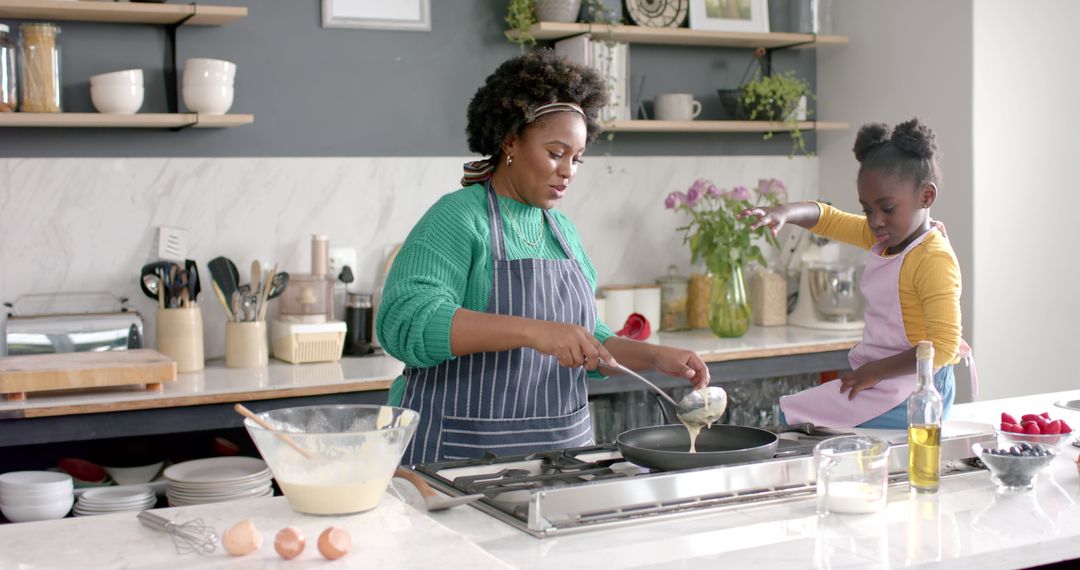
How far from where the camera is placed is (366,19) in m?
3.92

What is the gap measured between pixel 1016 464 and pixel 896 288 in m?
0.70

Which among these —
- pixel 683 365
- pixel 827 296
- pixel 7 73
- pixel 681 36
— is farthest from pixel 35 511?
pixel 827 296

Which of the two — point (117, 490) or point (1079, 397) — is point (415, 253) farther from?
point (1079, 397)

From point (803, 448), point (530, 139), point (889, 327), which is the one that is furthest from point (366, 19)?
point (803, 448)

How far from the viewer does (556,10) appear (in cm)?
403

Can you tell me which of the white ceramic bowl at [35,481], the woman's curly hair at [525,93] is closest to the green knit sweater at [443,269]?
the woman's curly hair at [525,93]

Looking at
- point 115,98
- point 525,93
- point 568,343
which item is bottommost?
point 568,343

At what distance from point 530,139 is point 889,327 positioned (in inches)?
35.0

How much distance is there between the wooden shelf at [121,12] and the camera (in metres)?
3.30

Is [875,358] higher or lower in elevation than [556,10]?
lower

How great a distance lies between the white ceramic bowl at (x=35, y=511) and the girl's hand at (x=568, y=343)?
1577 mm

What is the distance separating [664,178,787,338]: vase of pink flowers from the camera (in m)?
4.15

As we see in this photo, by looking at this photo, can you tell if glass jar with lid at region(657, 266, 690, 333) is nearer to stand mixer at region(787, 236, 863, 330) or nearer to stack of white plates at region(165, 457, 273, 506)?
stand mixer at region(787, 236, 863, 330)

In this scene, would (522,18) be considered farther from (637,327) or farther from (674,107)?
(637,327)
